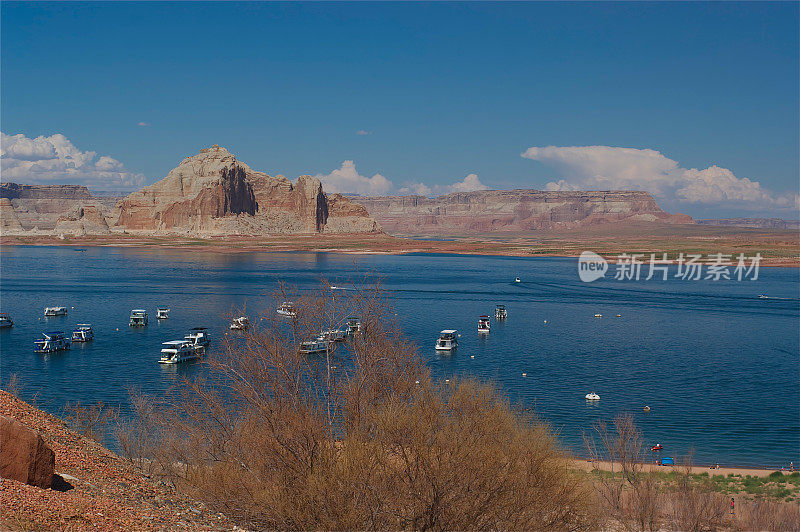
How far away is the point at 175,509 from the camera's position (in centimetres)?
1658

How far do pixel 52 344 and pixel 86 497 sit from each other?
149ft

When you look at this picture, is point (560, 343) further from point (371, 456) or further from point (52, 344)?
point (371, 456)

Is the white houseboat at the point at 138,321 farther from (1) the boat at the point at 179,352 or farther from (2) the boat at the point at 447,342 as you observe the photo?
(2) the boat at the point at 447,342

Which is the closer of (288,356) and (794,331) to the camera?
(288,356)

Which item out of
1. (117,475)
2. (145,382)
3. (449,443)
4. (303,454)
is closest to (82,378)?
(145,382)

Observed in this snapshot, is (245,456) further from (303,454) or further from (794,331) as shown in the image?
(794,331)

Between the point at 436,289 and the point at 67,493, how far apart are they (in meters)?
94.6

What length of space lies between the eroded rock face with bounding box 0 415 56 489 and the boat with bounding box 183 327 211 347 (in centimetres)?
4227

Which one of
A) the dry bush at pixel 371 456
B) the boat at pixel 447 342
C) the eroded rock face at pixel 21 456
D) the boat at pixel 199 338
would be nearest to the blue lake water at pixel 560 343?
the boat at pixel 447 342

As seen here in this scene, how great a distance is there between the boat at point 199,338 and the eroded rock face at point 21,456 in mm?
42270

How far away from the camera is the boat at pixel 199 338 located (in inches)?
2233

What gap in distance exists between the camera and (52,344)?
2125 inches

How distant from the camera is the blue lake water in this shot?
129 ft

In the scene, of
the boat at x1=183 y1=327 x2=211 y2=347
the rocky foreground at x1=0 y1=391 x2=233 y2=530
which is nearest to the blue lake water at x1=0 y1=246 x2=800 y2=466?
the boat at x1=183 y1=327 x2=211 y2=347
